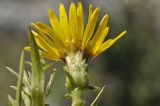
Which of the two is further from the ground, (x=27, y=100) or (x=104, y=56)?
(x=104, y=56)

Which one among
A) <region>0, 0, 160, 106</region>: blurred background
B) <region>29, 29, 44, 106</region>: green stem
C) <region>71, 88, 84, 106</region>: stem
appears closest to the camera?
<region>29, 29, 44, 106</region>: green stem

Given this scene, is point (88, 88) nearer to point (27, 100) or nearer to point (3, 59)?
point (27, 100)

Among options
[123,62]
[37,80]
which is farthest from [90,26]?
[123,62]

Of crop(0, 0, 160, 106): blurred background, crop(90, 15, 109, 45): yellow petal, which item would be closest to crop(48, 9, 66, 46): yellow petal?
crop(90, 15, 109, 45): yellow petal

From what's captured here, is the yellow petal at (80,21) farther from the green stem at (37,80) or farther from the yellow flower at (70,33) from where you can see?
the green stem at (37,80)

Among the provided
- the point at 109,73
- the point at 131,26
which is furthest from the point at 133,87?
the point at 131,26

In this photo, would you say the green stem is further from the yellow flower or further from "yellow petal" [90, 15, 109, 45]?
"yellow petal" [90, 15, 109, 45]
